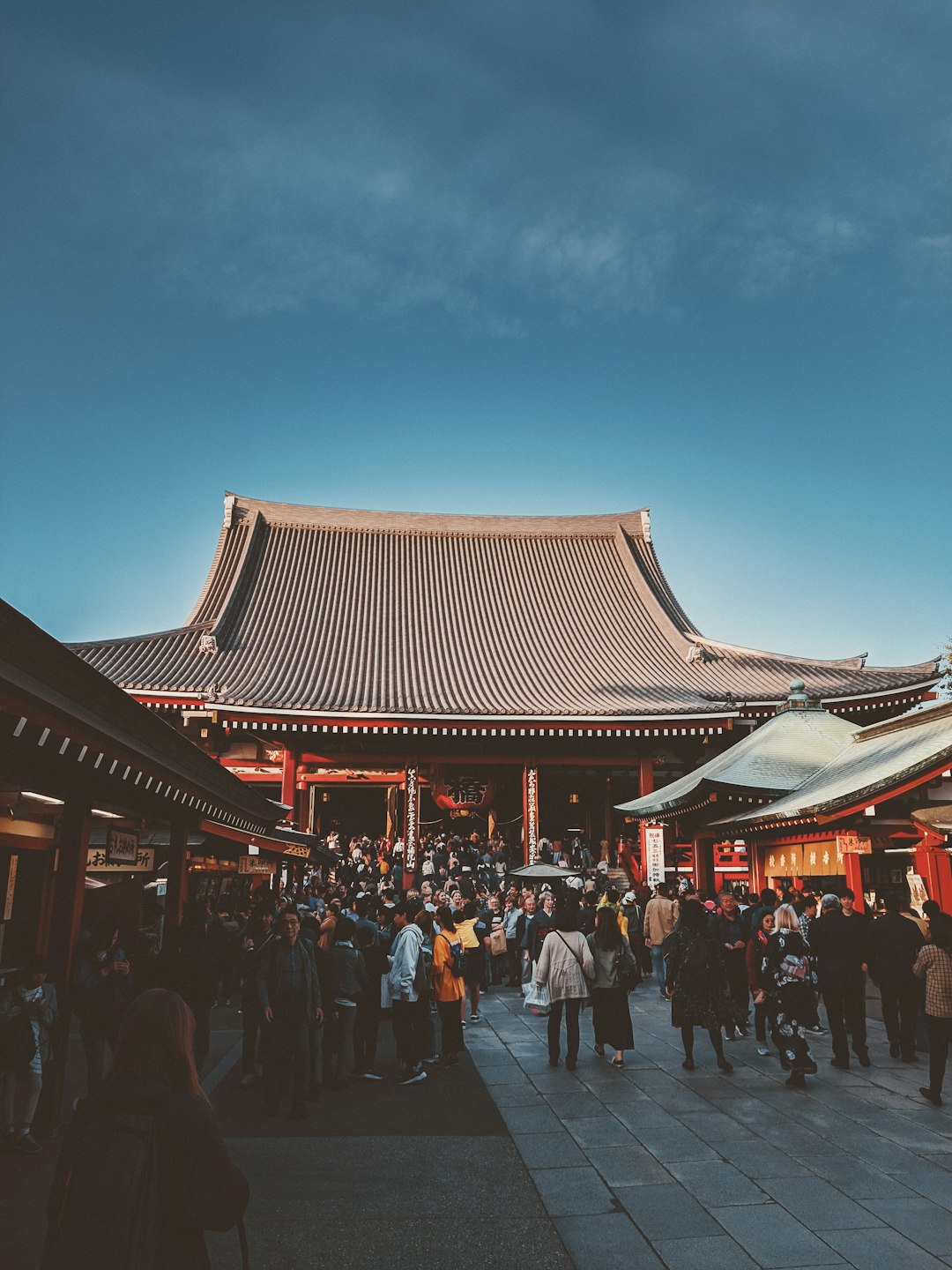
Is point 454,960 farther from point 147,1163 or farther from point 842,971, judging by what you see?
point 147,1163

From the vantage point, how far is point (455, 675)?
2423 centimetres

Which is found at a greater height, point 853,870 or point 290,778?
point 290,778

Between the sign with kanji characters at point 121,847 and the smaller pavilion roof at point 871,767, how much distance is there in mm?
8783

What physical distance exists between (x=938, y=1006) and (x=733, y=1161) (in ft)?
7.34

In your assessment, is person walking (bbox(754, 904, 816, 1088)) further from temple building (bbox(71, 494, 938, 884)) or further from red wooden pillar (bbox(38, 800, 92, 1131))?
temple building (bbox(71, 494, 938, 884))

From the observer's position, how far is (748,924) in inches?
392

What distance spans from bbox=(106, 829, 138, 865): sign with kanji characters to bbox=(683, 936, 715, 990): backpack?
6.54m

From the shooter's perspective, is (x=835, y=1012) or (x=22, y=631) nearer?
(x=22, y=631)

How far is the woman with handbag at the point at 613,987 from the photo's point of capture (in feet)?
26.3

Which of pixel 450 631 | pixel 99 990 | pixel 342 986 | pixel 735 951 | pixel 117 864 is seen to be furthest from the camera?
pixel 450 631

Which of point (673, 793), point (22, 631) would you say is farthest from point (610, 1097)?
point (673, 793)

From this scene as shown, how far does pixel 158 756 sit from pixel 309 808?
55.7ft

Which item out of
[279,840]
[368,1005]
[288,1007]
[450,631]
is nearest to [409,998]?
[368,1005]

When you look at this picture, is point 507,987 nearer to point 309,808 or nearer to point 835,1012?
point 835,1012
